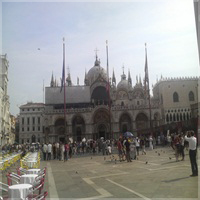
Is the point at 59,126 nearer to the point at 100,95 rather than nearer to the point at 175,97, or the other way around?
the point at 100,95

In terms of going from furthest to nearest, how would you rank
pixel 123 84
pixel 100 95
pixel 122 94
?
pixel 123 84 < pixel 122 94 < pixel 100 95

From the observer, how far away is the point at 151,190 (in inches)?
253

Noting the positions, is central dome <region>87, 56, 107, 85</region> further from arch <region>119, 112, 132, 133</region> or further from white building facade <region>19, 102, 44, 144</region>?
white building facade <region>19, 102, 44, 144</region>

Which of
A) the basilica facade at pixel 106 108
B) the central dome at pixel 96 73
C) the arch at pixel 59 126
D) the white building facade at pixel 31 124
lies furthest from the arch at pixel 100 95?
the white building facade at pixel 31 124

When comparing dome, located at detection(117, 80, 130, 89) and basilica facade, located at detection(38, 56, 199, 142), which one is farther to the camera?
dome, located at detection(117, 80, 130, 89)

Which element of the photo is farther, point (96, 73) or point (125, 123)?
point (96, 73)

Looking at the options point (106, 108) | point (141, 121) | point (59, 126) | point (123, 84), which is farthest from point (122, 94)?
point (59, 126)

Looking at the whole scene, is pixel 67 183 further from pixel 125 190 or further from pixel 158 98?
pixel 158 98

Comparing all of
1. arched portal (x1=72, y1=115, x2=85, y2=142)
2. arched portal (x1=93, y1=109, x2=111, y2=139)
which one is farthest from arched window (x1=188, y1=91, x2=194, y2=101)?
arched portal (x1=72, y1=115, x2=85, y2=142)

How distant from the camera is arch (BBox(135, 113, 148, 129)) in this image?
49812mm

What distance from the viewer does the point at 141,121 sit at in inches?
1970

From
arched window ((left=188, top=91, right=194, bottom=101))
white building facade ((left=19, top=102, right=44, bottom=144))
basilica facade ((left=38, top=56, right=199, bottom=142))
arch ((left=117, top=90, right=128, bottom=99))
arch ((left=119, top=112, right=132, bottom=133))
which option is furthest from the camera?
white building facade ((left=19, top=102, right=44, bottom=144))

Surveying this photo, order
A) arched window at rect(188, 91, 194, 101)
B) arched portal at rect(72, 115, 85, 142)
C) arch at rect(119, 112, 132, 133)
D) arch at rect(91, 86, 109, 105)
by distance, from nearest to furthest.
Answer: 1. arched portal at rect(72, 115, 85, 142)
2. arch at rect(119, 112, 132, 133)
3. arch at rect(91, 86, 109, 105)
4. arched window at rect(188, 91, 194, 101)

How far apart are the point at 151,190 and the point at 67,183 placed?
128 inches
